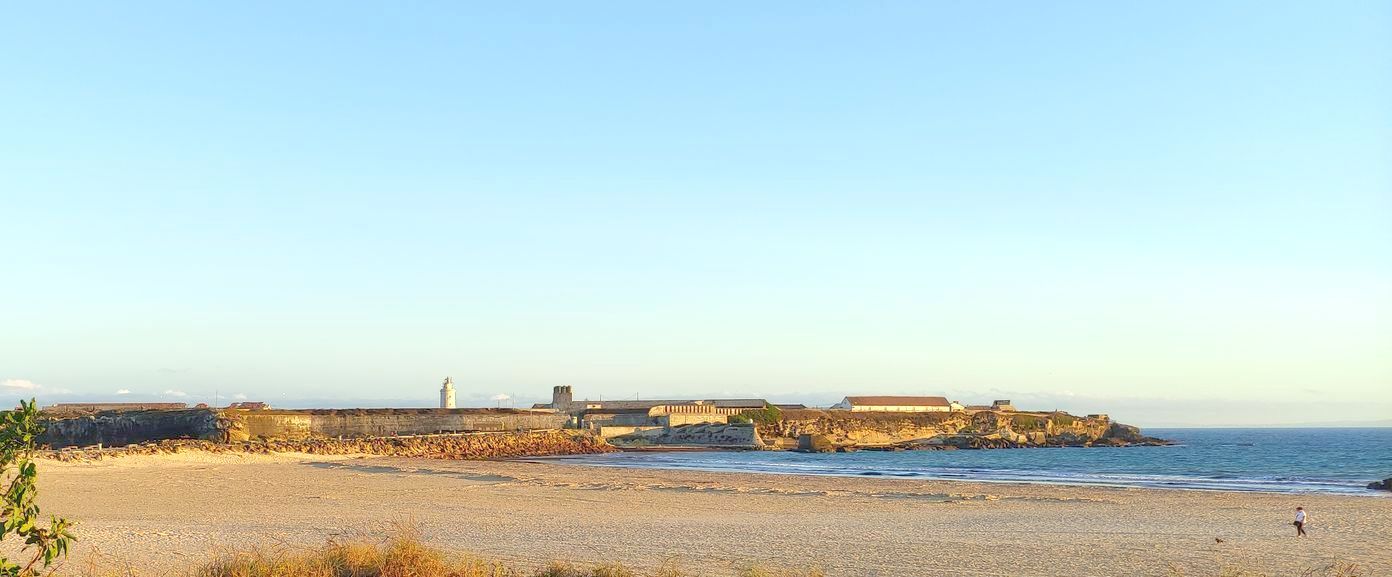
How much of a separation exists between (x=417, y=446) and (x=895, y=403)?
87.5 m

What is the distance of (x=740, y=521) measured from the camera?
2273cm

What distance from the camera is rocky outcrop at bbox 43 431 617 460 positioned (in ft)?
163

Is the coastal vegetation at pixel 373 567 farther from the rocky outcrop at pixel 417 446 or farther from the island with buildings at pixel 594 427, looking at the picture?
the island with buildings at pixel 594 427

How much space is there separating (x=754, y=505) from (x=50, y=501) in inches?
705

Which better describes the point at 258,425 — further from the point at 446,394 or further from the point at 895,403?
the point at 895,403

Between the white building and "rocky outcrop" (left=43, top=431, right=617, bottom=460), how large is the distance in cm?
6032

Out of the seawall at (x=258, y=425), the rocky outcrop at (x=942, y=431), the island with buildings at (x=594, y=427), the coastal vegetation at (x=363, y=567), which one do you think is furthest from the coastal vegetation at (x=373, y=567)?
the rocky outcrop at (x=942, y=431)

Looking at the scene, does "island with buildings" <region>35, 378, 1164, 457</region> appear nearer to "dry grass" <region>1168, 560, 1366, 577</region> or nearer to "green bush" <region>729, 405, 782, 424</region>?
"green bush" <region>729, 405, 782, 424</region>

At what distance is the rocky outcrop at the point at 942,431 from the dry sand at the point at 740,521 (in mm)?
58913

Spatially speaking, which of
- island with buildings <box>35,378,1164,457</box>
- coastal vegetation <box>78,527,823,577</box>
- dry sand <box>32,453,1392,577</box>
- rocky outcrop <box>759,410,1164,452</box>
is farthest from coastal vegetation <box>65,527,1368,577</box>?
rocky outcrop <box>759,410,1164,452</box>

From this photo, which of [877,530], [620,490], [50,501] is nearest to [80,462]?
[50,501]

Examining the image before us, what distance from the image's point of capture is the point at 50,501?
81.3 ft

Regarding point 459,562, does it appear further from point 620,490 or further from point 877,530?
point 620,490

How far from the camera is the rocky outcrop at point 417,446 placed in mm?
49781
